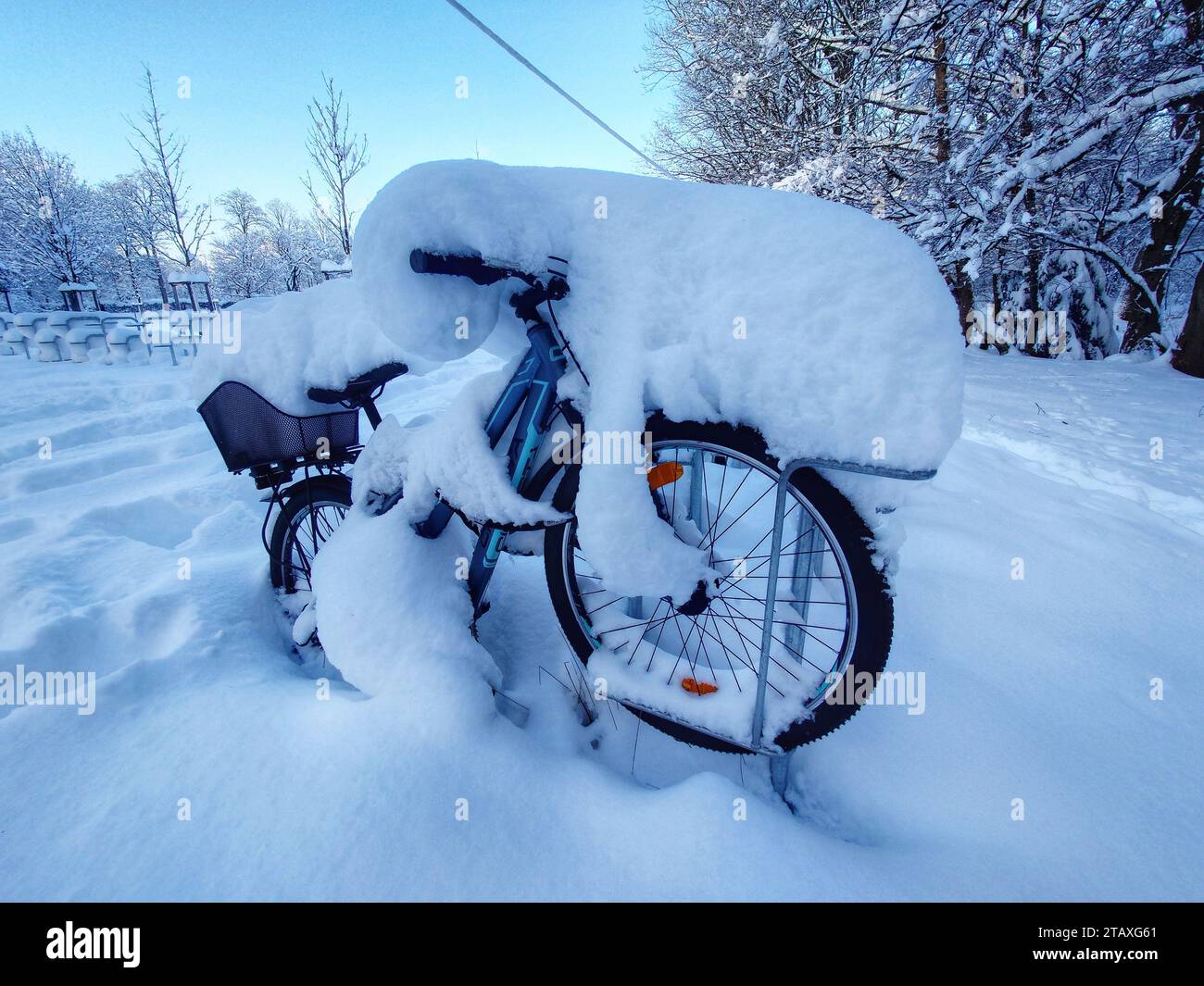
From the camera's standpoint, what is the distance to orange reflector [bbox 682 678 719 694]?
1.49m

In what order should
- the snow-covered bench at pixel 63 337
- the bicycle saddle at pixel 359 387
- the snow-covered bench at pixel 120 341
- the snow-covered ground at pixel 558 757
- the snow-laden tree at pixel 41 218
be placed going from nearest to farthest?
the snow-covered ground at pixel 558 757 → the bicycle saddle at pixel 359 387 → the snow-covered bench at pixel 120 341 → the snow-covered bench at pixel 63 337 → the snow-laden tree at pixel 41 218

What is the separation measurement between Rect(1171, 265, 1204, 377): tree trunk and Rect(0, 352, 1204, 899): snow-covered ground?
19.8 ft

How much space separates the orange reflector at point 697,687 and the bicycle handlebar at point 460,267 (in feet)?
3.99

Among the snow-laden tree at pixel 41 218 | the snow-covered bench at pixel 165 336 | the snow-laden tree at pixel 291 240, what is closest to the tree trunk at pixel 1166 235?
the snow-covered bench at pixel 165 336

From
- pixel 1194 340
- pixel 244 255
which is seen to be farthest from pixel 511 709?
pixel 244 255

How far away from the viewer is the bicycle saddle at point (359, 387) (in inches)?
65.2

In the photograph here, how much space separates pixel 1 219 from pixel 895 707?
4175 cm

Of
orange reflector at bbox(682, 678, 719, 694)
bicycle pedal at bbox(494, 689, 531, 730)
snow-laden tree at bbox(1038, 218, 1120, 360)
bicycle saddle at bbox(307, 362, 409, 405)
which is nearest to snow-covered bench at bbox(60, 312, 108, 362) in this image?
bicycle saddle at bbox(307, 362, 409, 405)

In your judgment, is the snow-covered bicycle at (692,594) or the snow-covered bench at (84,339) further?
the snow-covered bench at (84,339)

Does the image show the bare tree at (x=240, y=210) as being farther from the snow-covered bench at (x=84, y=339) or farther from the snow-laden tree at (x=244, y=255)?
the snow-covered bench at (x=84, y=339)

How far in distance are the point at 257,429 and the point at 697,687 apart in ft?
5.67

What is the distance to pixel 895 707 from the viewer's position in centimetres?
150
